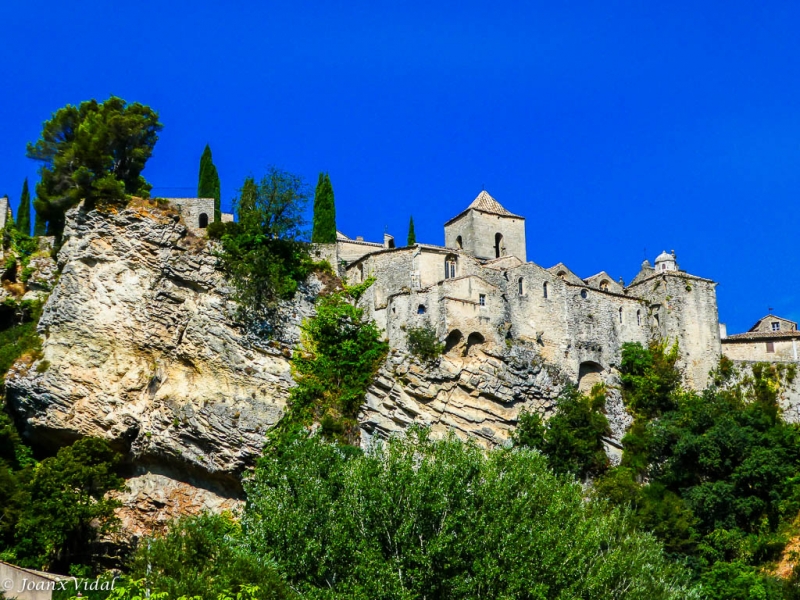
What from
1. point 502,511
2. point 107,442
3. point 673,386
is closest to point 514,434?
point 673,386

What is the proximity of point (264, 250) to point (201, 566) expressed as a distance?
20781mm

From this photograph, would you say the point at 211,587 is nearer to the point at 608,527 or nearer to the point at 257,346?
the point at 608,527

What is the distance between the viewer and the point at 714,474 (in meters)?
48.2

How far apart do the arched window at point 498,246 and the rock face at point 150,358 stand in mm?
15086

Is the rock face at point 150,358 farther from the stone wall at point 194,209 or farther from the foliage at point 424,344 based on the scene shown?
the foliage at point 424,344

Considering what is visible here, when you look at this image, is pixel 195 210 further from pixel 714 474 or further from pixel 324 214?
pixel 714 474

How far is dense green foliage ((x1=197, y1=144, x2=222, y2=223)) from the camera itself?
5856 cm

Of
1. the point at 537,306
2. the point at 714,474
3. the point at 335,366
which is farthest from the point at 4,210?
the point at 714,474

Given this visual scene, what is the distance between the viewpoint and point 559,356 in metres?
53.2

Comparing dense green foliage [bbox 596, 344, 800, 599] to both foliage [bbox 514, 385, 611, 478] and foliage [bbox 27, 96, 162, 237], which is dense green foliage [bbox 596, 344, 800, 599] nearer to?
foliage [bbox 514, 385, 611, 478]

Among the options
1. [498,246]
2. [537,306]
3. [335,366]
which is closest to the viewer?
[335,366]

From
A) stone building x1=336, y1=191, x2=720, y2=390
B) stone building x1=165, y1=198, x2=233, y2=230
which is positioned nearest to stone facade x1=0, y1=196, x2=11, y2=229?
stone building x1=165, y1=198, x2=233, y2=230

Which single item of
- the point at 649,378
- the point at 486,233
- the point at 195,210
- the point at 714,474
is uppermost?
the point at 486,233

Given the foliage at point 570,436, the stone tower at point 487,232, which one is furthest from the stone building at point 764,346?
the stone tower at point 487,232
